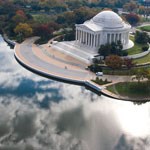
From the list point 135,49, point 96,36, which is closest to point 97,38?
point 96,36

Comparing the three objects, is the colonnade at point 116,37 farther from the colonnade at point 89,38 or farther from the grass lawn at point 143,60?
the grass lawn at point 143,60

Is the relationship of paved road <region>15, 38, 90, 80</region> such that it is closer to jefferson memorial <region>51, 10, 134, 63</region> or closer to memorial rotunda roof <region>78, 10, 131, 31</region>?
jefferson memorial <region>51, 10, 134, 63</region>

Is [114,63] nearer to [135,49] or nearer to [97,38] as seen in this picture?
[97,38]

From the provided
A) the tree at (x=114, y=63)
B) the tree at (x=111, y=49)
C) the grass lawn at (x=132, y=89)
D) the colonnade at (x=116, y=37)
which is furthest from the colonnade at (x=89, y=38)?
the grass lawn at (x=132, y=89)

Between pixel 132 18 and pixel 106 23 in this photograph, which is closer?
pixel 106 23

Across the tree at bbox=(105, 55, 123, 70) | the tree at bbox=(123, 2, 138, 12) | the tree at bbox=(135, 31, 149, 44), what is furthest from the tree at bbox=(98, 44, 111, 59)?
the tree at bbox=(123, 2, 138, 12)

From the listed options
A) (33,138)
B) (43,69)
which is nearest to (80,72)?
(43,69)
